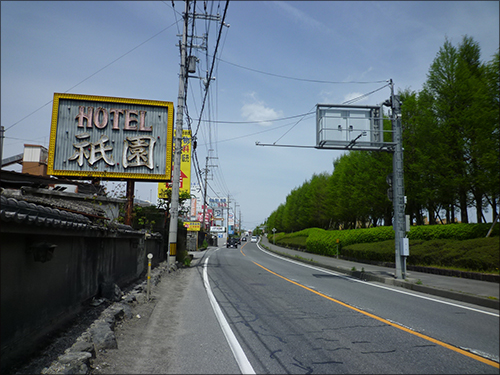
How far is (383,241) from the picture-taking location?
24.9 metres

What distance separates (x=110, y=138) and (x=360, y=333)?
50.6 ft

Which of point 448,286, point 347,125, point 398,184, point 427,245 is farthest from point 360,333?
point 347,125

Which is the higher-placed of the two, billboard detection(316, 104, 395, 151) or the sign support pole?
billboard detection(316, 104, 395, 151)

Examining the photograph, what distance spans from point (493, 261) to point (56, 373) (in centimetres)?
456

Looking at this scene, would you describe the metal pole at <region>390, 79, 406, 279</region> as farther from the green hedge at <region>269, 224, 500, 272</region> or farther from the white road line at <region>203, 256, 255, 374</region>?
the white road line at <region>203, 256, 255, 374</region>

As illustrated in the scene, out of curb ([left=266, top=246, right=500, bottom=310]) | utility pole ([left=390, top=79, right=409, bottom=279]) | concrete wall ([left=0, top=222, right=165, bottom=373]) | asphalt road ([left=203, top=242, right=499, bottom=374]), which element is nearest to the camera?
curb ([left=266, top=246, right=500, bottom=310])

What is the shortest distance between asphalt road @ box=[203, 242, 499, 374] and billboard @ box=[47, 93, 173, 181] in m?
9.92

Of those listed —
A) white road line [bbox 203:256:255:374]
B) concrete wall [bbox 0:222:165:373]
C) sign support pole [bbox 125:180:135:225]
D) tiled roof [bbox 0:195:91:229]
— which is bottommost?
white road line [bbox 203:256:255:374]

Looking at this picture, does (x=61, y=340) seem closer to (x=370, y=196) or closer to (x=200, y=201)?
(x=370, y=196)

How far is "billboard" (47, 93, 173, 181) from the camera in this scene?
16.9 m

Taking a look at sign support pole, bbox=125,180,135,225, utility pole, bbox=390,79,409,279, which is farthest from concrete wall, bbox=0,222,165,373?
utility pole, bbox=390,79,409,279

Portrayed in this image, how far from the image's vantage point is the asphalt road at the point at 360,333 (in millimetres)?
4336

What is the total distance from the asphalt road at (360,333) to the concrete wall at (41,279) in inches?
127

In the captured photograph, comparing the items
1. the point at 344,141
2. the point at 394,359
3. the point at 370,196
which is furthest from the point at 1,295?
the point at 370,196
